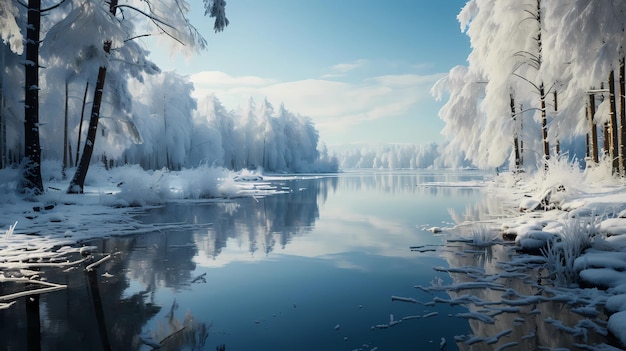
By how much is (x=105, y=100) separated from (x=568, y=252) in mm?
21198

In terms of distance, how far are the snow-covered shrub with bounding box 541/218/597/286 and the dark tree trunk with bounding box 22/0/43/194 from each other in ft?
41.9

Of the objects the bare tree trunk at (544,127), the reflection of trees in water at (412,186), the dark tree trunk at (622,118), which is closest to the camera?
the dark tree trunk at (622,118)

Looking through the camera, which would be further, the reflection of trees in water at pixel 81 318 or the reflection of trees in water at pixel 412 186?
the reflection of trees in water at pixel 412 186

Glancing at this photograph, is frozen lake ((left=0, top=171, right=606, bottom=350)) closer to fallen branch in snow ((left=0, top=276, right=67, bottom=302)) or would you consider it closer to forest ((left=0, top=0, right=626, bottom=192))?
fallen branch in snow ((left=0, top=276, right=67, bottom=302))

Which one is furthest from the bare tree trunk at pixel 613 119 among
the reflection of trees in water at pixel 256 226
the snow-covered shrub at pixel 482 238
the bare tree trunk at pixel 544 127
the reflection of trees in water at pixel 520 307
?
the reflection of trees in water at pixel 256 226

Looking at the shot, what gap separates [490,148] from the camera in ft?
75.0

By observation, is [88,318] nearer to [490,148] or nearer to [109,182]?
[490,148]

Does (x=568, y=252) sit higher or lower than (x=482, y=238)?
higher

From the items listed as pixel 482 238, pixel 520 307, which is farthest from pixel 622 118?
pixel 520 307

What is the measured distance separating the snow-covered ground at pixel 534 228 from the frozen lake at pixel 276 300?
41 cm

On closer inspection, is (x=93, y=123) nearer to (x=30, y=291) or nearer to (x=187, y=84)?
(x=30, y=291)

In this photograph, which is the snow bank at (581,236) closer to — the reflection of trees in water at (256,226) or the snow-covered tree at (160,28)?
the reflection of trees in water at (256,226)

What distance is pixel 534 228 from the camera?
23.2 ft

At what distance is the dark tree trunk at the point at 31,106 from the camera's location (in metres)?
11.0
